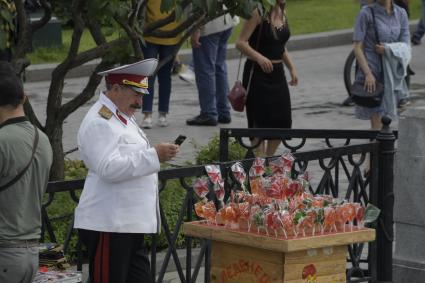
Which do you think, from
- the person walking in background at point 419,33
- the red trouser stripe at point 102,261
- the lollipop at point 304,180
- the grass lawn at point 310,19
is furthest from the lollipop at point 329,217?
the person walking in background at point 419,33

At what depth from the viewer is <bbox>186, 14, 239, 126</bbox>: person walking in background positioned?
14.4 metres

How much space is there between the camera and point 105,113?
635cm

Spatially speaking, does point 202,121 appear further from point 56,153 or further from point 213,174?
point 213,174

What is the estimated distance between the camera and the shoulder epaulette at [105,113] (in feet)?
20.8

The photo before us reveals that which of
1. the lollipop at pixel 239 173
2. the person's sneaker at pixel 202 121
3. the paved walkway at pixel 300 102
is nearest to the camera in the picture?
the lollipop at pixel 239 173

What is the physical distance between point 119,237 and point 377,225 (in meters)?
2.13

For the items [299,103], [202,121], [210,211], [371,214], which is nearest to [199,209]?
[210,211]

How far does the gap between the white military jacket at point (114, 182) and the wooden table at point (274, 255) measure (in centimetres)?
37

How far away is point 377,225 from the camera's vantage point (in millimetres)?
7883

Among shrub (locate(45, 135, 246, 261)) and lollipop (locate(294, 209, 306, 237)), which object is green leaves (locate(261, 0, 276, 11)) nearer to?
shrub (locate(45, 135, 246, 261))

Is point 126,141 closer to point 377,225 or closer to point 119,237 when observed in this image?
point 119,237

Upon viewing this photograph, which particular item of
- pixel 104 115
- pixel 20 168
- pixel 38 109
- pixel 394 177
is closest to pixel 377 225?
pixel 394 177

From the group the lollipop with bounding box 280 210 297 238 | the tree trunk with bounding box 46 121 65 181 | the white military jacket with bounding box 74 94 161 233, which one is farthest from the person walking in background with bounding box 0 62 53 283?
the tree trunk with bounding box 46 121 65 181

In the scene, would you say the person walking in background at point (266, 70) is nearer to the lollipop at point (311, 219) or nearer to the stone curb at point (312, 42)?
the lollipop at point (311, 219)
